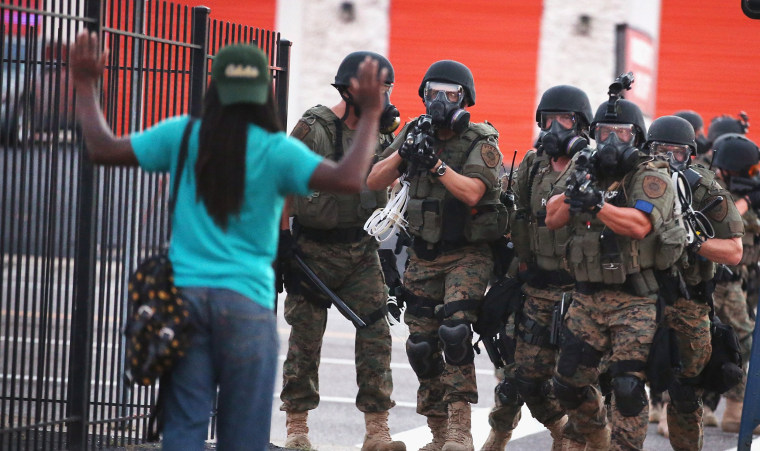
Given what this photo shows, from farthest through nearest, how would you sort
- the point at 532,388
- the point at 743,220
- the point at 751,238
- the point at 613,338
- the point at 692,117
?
1. the point at 692,117
2. the point at 751,238
3. the point at 743,220
4. the point at 532,388
5. the point at 613,338

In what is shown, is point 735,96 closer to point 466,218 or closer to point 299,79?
point 299,79

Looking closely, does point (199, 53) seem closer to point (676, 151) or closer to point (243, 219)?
point (243, 219)

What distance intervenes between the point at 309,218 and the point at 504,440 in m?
1.84

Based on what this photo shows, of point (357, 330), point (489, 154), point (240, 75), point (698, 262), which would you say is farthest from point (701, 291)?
point (240, 75)

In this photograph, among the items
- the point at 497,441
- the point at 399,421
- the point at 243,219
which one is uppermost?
the point at 243,219

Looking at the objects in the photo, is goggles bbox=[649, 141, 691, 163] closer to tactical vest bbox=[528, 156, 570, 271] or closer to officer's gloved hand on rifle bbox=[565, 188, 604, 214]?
tactical vest bbox=[528, 156, 570, 271]

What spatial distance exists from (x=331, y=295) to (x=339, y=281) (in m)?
0.16

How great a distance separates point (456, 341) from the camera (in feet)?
21.3

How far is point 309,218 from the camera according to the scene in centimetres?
685

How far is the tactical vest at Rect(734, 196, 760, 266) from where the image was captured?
895cm

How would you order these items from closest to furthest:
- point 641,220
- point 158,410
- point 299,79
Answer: point 158,410 < point 641,220 < point 299,79

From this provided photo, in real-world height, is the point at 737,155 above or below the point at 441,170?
above

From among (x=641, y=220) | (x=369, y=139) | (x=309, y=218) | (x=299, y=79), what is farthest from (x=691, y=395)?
(x=299, y=79)

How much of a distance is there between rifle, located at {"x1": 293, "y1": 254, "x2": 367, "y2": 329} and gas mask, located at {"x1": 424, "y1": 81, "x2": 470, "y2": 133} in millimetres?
1159
